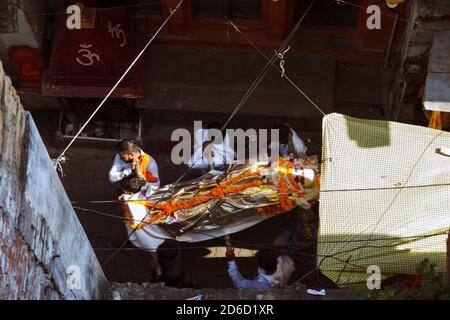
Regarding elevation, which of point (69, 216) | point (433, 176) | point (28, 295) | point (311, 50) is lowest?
point (28, 295)

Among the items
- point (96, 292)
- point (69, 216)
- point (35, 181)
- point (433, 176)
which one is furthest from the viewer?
point (433, 176)

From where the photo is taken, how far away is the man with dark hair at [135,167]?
11.1 m

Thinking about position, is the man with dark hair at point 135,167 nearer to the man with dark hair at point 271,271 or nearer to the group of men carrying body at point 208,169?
the group of men carrying body at point 208,169

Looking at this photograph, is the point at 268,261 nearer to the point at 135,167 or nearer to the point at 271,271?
the point at 271,271

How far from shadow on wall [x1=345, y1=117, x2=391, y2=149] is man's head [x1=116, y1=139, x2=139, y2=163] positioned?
8.66 ft

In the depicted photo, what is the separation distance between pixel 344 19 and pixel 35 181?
7249 millimetres

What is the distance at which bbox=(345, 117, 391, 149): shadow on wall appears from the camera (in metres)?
10.1

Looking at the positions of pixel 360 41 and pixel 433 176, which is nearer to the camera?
pixel 433 176

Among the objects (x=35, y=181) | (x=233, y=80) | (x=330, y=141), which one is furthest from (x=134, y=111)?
(x=35, y=181)

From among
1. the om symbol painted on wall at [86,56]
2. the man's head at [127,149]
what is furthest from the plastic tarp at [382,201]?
the om symbol painted on wall at [86,56]

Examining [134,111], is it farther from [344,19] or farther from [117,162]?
[344,19]

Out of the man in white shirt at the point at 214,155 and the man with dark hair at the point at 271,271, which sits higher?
the man in white shirt at the point at 214,155

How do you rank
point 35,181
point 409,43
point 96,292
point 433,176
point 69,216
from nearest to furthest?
point 35,181 < point 69,216 < point 96,292 < point 433,176 < point 409,43

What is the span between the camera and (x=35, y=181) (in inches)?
274
